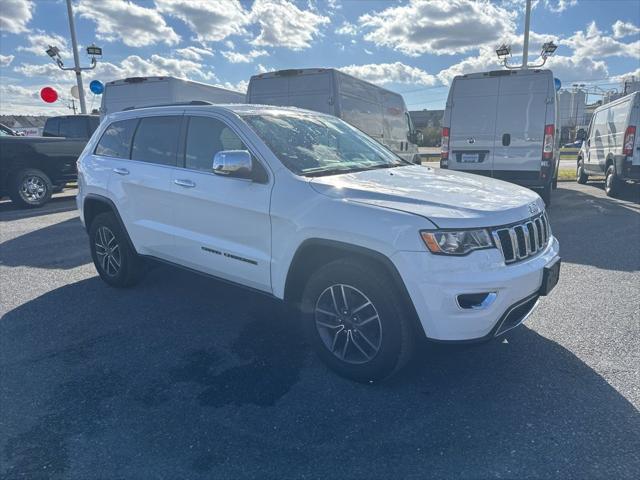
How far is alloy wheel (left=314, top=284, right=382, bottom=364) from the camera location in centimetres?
293

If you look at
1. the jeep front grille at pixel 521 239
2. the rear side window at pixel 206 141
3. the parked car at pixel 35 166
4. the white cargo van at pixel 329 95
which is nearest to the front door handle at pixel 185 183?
the rear side window at pixel 206 141

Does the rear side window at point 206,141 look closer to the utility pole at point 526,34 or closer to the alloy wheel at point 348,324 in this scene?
the alloy wheel at point 348,324

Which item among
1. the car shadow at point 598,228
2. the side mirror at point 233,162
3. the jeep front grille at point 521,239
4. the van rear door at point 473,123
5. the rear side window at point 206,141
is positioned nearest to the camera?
the jeep front grille at point 521,239

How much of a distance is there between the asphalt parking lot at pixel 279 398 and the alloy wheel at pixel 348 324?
0.22 m

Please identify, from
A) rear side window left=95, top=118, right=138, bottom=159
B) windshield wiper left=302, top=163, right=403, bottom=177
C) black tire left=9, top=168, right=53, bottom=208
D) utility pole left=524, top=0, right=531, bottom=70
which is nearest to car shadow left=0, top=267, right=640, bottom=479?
windshield wiper left=302, top=163, right=403, bottom=177

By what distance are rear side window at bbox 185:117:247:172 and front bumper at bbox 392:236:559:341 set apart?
175cm

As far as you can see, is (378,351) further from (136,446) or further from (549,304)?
(549,304)

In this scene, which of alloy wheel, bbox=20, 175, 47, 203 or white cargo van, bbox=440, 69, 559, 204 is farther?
alloy wheel, bbox=20, 175, 47, 203

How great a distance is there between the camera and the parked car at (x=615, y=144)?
32.8 ft

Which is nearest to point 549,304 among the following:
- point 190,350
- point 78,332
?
point 190,350

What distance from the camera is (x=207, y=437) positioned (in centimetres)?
251

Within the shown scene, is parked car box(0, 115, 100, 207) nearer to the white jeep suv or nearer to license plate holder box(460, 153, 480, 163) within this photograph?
the white jeep suv

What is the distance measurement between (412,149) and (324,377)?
402 inches

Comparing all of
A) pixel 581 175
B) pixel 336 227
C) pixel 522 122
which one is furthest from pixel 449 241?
pixel 581 175
